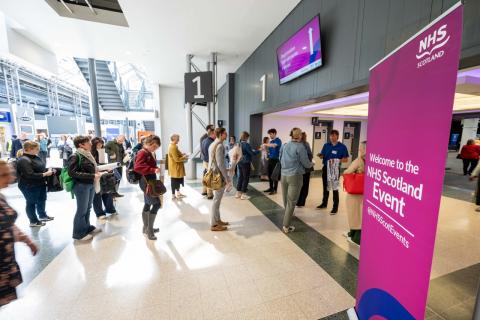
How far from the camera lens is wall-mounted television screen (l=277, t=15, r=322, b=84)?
308cm

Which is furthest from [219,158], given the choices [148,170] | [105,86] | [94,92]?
[105,86]

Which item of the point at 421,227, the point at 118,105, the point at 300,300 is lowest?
the point at 300,300

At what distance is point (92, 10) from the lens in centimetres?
405

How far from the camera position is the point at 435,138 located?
91cm

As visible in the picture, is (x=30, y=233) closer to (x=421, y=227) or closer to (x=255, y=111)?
(x=421, y=227)

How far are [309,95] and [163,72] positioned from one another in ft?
21.5

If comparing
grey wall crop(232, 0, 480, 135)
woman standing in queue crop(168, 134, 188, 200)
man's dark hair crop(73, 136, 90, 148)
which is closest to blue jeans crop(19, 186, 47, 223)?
man's dark hair crop(73, 136, 90, 148)

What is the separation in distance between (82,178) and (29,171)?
0.95 m

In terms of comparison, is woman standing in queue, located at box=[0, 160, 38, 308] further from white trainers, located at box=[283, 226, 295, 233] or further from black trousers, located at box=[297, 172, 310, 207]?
black trousers, located at box=[297, 172, 310, 207]

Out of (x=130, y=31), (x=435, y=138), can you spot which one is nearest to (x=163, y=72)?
(x=130, y=31)

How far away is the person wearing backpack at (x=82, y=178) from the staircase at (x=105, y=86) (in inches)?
276

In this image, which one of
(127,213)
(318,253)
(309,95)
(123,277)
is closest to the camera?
(123,277)

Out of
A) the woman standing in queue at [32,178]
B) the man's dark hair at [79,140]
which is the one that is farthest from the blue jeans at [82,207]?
the woman standing in queue at [32,178]

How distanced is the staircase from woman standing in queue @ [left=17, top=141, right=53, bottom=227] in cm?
643
